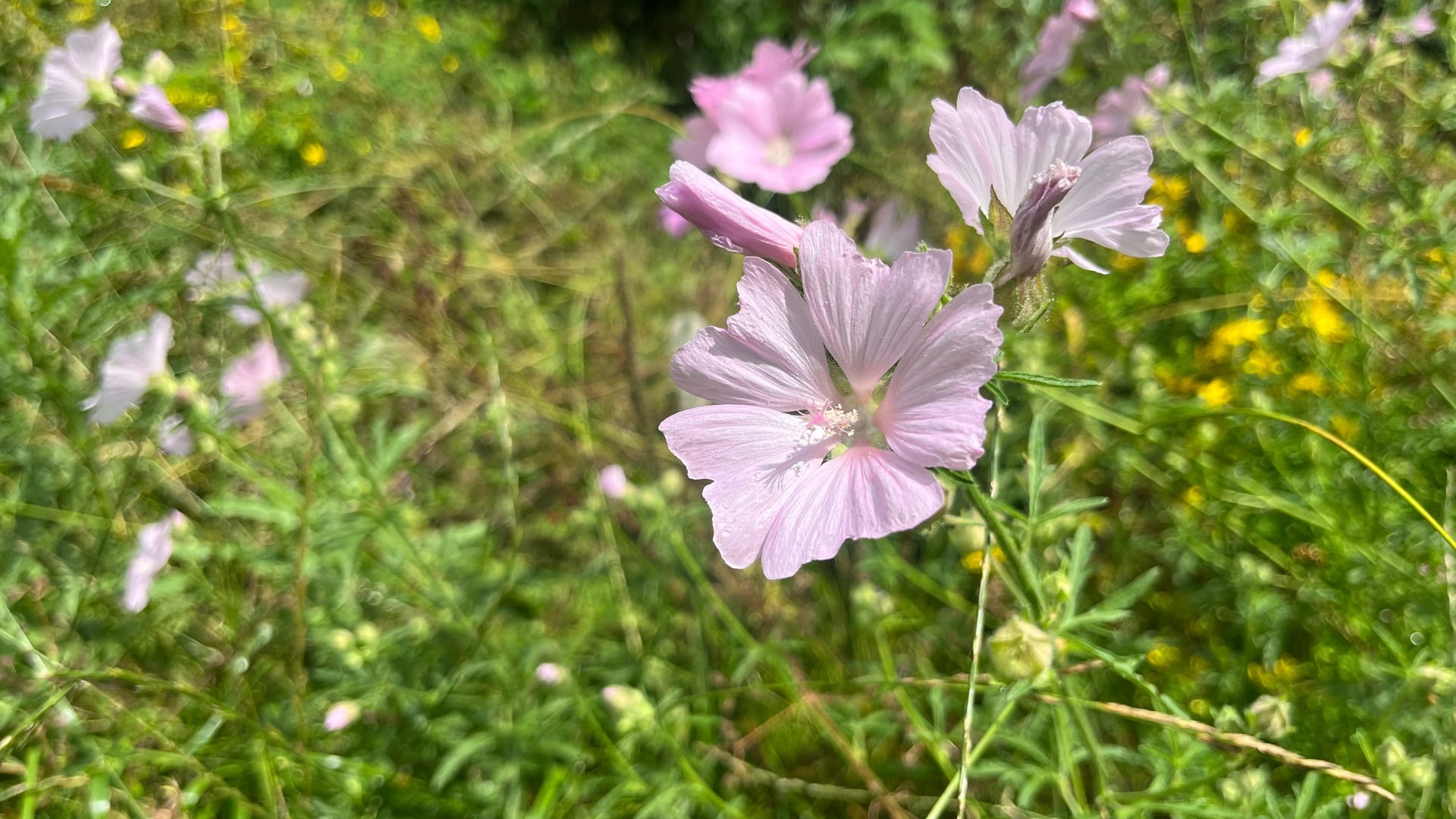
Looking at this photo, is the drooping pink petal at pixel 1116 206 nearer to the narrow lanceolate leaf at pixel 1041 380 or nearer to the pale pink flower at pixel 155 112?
the narrow lanceolate leaf at pixel 1041 380

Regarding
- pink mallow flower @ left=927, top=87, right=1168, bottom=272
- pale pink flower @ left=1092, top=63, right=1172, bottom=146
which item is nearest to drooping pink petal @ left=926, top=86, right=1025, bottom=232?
pink mallow flower @ left=927, top=87, right=1168, bottom=272

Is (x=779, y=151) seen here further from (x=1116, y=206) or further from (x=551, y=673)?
(x=551, y=673)

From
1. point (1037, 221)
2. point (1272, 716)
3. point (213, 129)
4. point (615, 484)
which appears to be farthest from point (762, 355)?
point (213, 129)

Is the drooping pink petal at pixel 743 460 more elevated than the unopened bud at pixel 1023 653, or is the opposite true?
the drooping pink petal at pixel 743 460

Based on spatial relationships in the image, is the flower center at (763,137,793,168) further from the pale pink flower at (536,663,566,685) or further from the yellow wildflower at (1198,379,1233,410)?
the yellow wildflower at (1198,379,1233,410)

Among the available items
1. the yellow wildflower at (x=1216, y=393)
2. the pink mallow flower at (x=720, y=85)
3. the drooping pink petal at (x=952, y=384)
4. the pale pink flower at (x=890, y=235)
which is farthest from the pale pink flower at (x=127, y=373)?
the yellow wildflower at (x=1216, y=393)

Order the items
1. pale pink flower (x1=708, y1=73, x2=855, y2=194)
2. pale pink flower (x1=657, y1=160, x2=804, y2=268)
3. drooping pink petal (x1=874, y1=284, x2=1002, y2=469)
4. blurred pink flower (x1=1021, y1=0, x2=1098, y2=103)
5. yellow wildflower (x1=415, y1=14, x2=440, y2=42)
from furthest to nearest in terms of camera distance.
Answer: yellow wildflower (x1=415, y1=14, x2=440, y2=42)
blurred pink flower (x1=1021, y1=0, x2=1098, y2=103)
pale pink flower (x1=708, y1=73, x2=855, y2=194)
pale pink flower (x1=657, y1=160, x2=804, y2=268)
drooping pink petal (x1=874, y1=284, x2=1002, y2=469)

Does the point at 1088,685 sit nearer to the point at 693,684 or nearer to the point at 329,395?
the point at 693,684
